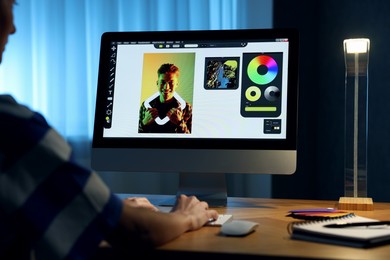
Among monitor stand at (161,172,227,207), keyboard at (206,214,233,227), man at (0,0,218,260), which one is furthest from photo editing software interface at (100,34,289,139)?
man at (0,0,218,260)

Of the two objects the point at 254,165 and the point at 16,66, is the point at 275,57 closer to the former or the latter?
the point at 254,165

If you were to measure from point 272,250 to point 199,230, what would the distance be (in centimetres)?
24

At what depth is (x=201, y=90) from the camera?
1.76m

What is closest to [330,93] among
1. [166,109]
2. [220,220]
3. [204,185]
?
[204,185]

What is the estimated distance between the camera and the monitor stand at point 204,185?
185 cm

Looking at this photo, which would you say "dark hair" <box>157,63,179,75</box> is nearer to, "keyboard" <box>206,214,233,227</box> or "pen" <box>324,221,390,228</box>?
"keyboard" <box>206,214,233,227</box>

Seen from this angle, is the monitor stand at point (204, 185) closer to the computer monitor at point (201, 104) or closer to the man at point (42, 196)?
the computer monitor at point (201, 104)

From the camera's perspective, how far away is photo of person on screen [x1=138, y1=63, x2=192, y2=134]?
5.77ft

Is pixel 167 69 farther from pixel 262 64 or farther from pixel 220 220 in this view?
pixel 220 220

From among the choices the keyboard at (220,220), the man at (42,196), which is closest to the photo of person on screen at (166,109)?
the keyboard at (220,220)

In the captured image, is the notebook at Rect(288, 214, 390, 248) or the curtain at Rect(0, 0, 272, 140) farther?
the curtain at Rect(0, 0, 272, 140)

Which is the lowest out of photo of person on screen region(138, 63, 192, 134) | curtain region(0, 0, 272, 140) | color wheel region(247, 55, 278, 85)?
photo of person on screen region(138, 63, 192, 134)

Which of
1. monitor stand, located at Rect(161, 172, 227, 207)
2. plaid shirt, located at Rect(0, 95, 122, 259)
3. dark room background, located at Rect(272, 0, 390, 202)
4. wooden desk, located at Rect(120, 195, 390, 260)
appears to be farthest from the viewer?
dark room background, located at Rect(272, 0, 390, 202)

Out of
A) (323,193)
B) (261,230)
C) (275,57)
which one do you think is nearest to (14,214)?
(261,230)
